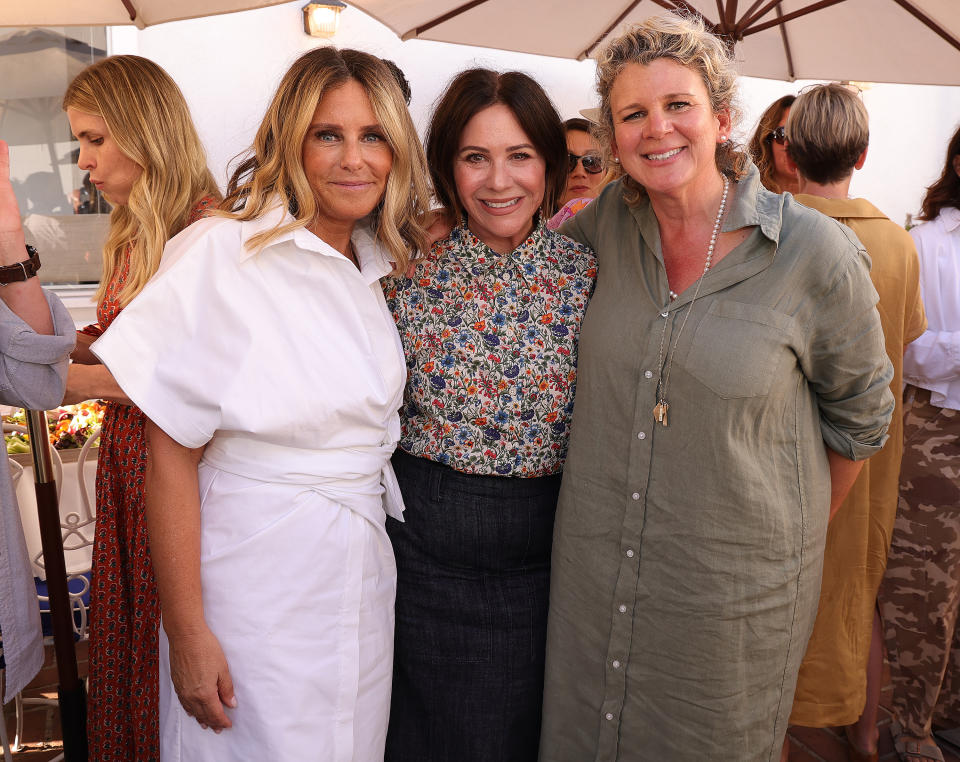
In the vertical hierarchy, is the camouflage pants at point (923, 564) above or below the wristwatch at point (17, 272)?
below

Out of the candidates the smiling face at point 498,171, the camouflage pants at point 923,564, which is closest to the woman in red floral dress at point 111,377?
the smiling face at point 498,171

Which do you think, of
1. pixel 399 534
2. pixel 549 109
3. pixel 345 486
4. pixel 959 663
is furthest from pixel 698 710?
pixel 959 663

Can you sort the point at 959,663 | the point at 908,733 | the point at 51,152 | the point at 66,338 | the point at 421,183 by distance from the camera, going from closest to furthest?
the point at 66,338
the point at 421,183
the point at 908,733
the point at 959,663
the point at 51,152

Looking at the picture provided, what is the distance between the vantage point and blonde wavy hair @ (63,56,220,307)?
2361mm

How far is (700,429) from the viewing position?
183 centimetres

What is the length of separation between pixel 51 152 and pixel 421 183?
3688 millimetres

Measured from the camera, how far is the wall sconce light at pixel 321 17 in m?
5.03

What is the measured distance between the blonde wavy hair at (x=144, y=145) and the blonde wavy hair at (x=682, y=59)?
3.99 ft

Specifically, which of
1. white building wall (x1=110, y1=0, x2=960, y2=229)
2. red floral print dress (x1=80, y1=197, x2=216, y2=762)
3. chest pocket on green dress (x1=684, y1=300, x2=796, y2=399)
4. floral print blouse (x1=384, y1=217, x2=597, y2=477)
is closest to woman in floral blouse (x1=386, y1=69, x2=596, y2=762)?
floral print blouse (x1=384, y1=217, x2=597, y2=477)

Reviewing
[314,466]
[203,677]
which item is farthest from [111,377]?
[203,677]

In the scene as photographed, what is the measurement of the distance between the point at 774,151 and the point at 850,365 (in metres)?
1.98

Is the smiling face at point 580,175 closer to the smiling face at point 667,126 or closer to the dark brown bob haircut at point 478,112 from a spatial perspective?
the dark brown bob haircut at point 478,112

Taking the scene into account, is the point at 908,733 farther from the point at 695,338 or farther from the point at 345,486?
the point at 345,486

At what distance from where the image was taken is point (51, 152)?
4797 millimetres
